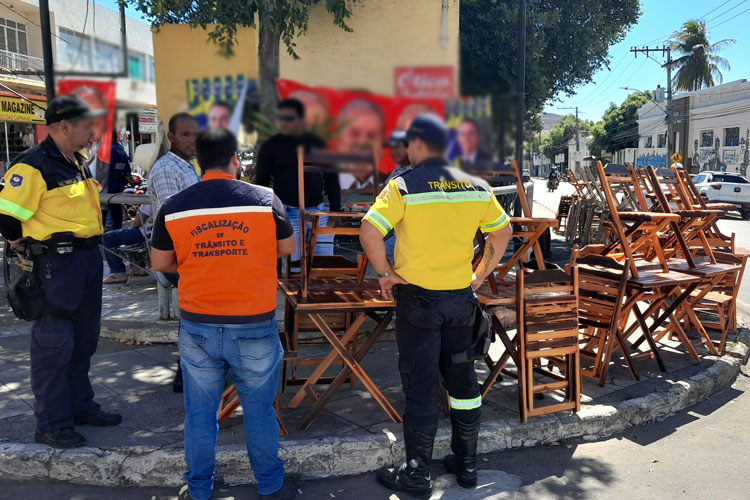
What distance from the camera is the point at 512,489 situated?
123 inches

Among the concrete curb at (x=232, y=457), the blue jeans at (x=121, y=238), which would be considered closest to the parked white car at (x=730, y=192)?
the blue jeans at (x=121, y=238)

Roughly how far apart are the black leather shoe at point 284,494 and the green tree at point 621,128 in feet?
179

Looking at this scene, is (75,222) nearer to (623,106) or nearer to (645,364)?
(645,364)

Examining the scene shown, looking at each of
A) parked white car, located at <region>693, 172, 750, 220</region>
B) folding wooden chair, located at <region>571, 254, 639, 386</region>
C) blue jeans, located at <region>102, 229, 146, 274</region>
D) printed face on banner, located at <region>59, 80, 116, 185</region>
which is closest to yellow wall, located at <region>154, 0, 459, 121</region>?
printed face on banner, located at <region>59, 80, 116, 185</region>

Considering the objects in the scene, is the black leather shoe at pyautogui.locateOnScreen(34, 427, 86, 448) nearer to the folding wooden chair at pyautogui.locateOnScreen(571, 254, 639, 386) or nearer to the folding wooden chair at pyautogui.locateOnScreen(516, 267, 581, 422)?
the folding wooden chair at pyautogui.locateOnScreen(516, 267, 581, 422)

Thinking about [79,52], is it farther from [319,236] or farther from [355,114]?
[319,236]

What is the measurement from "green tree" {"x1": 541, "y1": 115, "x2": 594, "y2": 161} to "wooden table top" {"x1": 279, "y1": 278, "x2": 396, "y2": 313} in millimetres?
85192

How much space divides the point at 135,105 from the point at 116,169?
1.17m

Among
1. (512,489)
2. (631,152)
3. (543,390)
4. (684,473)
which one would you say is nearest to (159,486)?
(512,489)

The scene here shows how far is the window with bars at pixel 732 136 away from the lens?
32.4 metres

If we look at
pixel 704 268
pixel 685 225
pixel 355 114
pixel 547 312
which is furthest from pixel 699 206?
pixel 355 114

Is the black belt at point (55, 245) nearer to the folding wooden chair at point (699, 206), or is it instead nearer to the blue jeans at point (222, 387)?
the blue jeans at point (222, 387)

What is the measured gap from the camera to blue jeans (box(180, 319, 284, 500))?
106 inches

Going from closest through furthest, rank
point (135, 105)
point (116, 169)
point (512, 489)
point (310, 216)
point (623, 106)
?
Answer: 1. point (512, 489)
2. point (310, 216)
3. point (135, 105)
4. point (116, 169)
5. point (623, 106)
